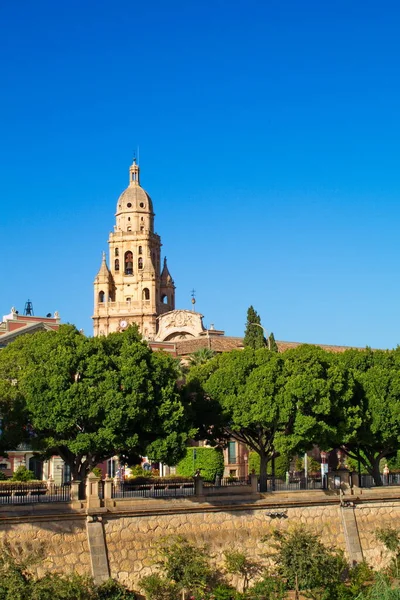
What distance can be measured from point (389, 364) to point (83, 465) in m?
20.8

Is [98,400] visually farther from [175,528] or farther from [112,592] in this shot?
[112,592]

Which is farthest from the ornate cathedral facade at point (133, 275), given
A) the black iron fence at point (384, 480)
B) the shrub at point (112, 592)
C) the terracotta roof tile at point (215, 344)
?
the shrub at point (112, 592)

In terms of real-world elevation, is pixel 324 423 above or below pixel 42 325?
below

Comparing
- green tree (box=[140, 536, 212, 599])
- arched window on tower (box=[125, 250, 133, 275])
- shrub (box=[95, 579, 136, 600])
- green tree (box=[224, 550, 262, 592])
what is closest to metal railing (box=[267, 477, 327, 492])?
green tree (box=[224, 550, 262, 592])

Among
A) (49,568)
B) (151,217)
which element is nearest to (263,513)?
(49,568)

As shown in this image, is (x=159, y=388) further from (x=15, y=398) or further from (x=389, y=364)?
(x=389, y=364)

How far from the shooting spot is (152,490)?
177 ft

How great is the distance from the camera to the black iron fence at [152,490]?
52.9 m

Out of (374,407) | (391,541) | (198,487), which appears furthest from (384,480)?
(198,487)

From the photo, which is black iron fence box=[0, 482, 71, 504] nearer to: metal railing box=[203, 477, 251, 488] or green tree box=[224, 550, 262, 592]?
metal railing box=[203, 477, 251, 488]

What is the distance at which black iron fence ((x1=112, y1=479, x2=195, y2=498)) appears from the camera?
52.9 metres

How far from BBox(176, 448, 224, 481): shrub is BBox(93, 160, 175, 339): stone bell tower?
2659 inches

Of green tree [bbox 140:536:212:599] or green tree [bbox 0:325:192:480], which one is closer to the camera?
green tree [bbox 140:536:212:599]

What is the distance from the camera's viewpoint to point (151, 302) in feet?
471
